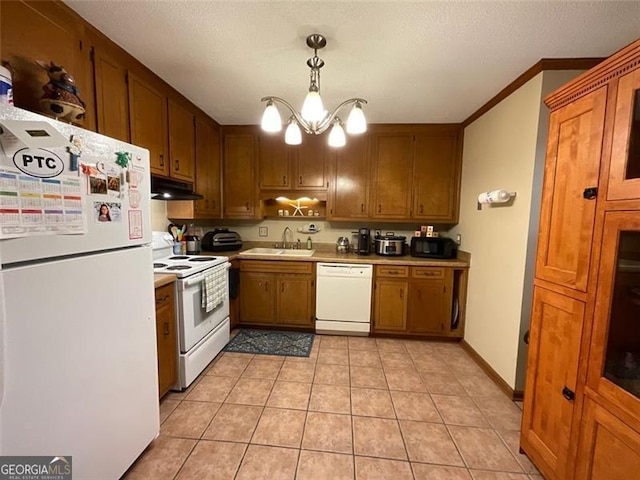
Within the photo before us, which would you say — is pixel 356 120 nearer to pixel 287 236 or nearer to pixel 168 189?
pixel 168 189

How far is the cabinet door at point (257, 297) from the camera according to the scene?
3152 mm

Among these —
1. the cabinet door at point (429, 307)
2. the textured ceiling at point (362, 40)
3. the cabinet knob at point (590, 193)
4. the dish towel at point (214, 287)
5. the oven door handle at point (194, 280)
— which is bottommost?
the cabinet door at point (429, 307)

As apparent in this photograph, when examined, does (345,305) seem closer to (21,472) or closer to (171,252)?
(171,252)

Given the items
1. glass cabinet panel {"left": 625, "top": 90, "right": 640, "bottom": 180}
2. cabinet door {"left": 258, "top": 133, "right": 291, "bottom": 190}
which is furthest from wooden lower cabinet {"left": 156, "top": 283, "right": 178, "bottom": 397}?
glass cabinet panel {"left": 625, "top": 90, "right": 640, "bottom": 180}

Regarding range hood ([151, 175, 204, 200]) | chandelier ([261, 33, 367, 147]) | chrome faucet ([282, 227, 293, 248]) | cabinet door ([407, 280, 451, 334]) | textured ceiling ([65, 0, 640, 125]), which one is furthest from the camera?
chrome faucet ([282, 227, 293, 248])

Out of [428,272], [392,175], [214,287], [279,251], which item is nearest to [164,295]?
[214,287]

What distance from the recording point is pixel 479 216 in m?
2.67

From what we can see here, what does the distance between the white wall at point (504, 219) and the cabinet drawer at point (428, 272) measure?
0.29 m

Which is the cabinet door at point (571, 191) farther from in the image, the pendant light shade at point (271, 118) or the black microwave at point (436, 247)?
the black microwave at point (436, 247)

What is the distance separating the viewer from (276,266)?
3.11 m

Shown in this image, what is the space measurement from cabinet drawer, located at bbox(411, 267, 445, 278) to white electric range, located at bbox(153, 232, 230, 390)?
6.44 feet

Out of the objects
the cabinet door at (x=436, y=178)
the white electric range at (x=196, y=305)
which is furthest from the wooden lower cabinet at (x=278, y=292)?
the cabinet door at (x=436, y=178)

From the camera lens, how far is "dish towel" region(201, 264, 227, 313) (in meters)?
2.27

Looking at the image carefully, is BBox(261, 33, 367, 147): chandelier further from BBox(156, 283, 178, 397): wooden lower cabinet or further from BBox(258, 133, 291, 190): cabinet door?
BBox(258, 133, 291, 190): cabinet door
